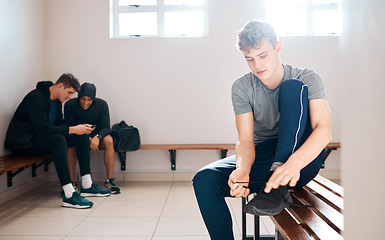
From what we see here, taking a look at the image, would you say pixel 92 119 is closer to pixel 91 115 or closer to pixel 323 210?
pixel 91 115

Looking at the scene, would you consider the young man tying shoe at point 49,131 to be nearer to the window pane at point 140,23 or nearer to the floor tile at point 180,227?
the floor tile at point 180,227

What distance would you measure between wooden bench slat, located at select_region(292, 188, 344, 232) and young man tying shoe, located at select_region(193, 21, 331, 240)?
7cm

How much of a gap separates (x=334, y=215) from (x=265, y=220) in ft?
4.46

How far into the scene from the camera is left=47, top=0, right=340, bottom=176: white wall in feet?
13.3

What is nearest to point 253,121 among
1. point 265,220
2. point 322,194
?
point 322,194

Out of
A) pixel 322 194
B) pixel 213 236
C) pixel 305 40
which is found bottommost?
pixel 213 236

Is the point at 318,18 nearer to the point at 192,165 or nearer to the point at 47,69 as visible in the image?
the point at 192,165

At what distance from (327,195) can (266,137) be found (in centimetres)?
39

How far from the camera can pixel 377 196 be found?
0.97 feet

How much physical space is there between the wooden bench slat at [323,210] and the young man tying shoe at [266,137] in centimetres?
7

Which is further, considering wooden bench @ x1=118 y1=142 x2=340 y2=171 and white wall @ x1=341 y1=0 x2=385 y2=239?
wooden bench @ x1=118 y1=142 x2=340 y2=171

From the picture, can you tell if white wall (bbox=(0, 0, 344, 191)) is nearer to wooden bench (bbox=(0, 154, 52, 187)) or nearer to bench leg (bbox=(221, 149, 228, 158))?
bench leg (bbox=(221, 149, 228, 158))

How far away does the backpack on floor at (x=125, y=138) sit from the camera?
364cm

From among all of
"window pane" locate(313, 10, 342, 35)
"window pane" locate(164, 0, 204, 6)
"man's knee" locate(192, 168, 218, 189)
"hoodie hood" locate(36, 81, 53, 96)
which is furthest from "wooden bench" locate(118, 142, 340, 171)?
"man's knee" locate(192, 168, 218, 189)
